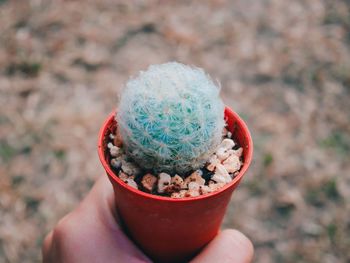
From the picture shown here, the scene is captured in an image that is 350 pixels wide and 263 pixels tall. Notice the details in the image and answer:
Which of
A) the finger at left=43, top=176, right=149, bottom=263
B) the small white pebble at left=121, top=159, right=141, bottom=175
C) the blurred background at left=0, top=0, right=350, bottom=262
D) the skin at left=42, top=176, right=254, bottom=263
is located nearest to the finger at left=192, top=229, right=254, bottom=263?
the skin at left=42, top=176, right=254, bottom=263

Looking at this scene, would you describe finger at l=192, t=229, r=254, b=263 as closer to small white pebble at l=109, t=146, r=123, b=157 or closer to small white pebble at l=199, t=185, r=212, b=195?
small white pebble at l=199, t=185, r=212, b=195

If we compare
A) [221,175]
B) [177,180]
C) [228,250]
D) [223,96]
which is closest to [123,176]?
[177,180]

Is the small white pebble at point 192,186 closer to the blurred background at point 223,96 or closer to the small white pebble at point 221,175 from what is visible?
the small white pebble at point 221,175

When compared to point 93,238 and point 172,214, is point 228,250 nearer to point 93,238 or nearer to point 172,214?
point 172,214

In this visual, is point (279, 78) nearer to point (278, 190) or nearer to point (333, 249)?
point (278, 190)

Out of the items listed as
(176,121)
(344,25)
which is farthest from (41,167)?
(344,25)

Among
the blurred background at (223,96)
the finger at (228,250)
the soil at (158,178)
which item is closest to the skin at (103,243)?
the finger at (228,250)

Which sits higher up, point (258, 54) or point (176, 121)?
point (176, 121)
